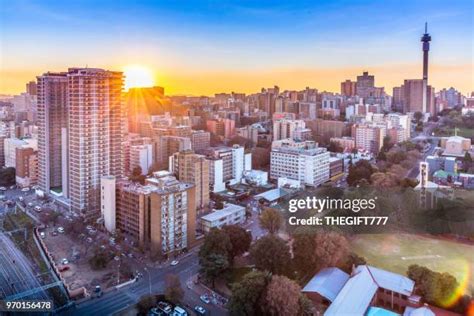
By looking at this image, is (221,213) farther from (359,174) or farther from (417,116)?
(417,116)

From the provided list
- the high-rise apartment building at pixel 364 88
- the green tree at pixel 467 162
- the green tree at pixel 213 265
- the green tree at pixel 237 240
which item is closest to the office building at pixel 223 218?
the green tree at pixel 237 240

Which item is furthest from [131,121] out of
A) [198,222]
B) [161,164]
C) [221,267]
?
[221,267]

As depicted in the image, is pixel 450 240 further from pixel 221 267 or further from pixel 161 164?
pixel 161 164

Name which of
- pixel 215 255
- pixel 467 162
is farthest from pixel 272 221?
pixel 467 162

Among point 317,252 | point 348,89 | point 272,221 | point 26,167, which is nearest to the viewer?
point 317,252

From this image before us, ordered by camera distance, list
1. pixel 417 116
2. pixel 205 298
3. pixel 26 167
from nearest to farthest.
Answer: pixel 205 298 < pixel 26 167 < pixel 417 116

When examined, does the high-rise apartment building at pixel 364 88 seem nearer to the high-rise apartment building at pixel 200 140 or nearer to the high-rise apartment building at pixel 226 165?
the high-rise apartment building at pixel 200 140
